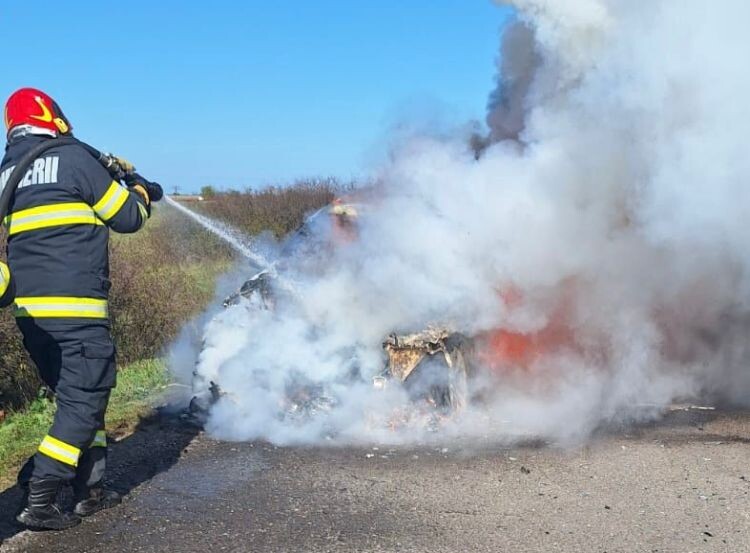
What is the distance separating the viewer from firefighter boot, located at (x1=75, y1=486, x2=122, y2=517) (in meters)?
4.07

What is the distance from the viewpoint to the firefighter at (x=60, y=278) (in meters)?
3.83

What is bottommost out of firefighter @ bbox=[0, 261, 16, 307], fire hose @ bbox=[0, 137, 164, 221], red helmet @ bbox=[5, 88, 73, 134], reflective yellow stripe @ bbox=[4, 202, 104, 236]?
firefighter @ bbox=[0, 261, 16, 307]

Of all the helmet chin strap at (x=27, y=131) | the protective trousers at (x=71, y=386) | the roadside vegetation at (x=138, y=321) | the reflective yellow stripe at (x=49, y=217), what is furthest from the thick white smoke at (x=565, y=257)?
the helmet chin strap at (x=27, y=131)

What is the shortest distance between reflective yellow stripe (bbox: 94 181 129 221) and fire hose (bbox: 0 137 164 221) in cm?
26

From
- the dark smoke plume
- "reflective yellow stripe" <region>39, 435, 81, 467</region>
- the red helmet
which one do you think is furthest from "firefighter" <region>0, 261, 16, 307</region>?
the dark smoke plume

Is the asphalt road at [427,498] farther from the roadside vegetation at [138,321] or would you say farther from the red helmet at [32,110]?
the red helmet at [32,110]

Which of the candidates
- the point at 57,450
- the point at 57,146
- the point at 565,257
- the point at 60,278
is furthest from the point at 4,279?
the point at 565,257

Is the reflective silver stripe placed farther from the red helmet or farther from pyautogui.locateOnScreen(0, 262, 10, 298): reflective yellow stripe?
the red helmet

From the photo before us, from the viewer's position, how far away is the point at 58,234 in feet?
12.6

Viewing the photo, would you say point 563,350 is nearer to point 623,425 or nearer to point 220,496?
point 623,425

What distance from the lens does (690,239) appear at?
6.05 m

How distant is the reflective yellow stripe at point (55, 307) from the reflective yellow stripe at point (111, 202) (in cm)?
47

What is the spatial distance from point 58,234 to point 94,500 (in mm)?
1538

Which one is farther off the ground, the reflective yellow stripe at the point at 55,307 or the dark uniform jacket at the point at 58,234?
the dark uniform jacket at the point at 58,234
